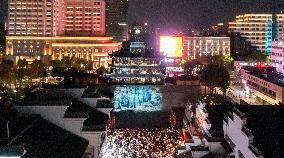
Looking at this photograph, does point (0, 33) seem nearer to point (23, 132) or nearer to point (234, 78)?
point (234, 78)

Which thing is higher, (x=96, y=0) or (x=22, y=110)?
(x=96, y=0)

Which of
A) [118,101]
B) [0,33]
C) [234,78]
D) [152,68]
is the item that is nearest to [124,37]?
[0,33]

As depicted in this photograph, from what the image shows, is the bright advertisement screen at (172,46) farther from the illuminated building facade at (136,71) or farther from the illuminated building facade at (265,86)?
the illuminated building facade at (265,86)

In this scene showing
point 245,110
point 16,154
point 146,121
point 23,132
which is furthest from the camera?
point 146,121

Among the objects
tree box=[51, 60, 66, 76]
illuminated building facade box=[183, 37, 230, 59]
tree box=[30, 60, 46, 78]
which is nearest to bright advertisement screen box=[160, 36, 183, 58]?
illuminated building facade box=[183, 37, 230, 59]

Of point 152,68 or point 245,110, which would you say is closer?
point 245,110

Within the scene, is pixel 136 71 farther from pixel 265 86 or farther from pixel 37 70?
A: pixel 265 86

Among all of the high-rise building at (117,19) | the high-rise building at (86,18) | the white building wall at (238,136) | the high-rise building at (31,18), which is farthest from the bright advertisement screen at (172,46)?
the white building wall at (238,136)
